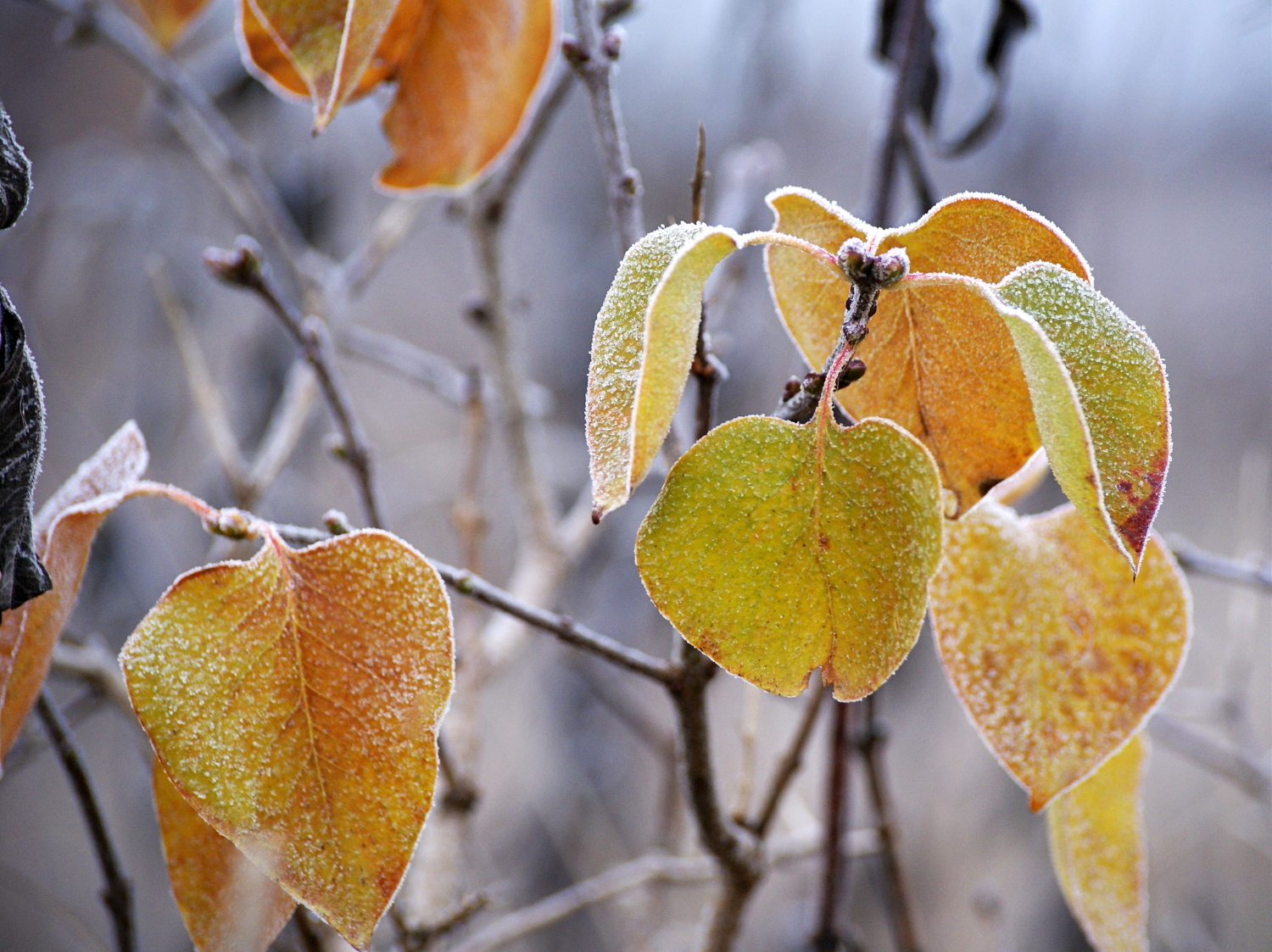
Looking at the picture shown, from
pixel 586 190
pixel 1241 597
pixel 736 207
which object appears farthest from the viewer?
pixel 586 190

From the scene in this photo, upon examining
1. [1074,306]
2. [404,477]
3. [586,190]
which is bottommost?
[404,477]

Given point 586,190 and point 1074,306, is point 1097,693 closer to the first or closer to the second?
point 1074,306

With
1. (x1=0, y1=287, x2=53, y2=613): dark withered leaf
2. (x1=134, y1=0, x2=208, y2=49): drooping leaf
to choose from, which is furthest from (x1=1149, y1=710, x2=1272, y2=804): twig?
(x1=134, y1=0, x2=208, y2=49): drooping leaf

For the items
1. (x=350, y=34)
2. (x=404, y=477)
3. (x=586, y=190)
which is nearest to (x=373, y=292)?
(x=404, y=477)

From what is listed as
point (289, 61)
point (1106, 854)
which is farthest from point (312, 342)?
point (1106, 854)

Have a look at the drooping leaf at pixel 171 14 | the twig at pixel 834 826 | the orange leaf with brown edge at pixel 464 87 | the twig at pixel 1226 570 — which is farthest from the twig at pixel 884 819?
the drooping leaf at pixel 171 14

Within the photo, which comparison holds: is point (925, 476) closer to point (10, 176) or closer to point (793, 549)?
point (793, 549)

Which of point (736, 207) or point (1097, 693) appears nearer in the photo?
point (1097, 693)

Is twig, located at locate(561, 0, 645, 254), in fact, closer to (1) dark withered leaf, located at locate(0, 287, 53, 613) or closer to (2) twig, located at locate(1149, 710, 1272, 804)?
(1) dark withered leaf, located at locate(0, 287, 53, 613)
